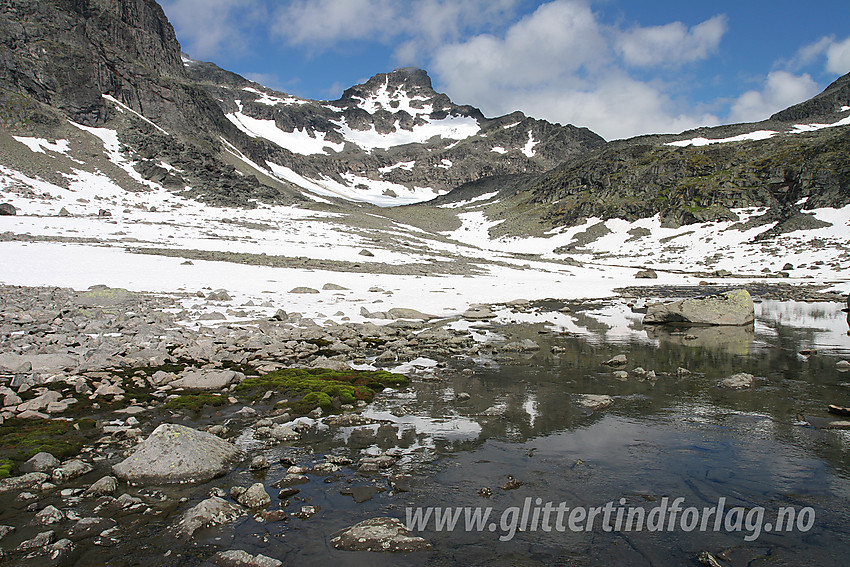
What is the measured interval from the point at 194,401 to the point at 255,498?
5.65 m

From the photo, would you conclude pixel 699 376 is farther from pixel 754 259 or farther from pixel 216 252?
pixel 754 259

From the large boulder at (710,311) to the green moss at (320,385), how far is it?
19659 mm

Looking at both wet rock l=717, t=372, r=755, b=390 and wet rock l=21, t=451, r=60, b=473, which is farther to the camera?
wet rock l=717, t=372, r=755, b=390

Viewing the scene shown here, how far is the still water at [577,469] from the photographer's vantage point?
629 centimetres

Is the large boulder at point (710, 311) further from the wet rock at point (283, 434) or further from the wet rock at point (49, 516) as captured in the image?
the wet rock at point (49, 516)

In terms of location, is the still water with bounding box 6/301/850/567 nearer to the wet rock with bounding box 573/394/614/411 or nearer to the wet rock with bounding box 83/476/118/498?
the wet rock with bounding box 573/394/614/411

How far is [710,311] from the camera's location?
2731 centimetres

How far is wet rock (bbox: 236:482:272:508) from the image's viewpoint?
23.8ft

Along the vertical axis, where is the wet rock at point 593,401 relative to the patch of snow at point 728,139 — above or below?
below

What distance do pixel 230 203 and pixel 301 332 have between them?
90.2 m

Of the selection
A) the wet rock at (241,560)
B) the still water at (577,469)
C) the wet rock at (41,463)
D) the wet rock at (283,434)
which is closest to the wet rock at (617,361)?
the still water at (577,469)

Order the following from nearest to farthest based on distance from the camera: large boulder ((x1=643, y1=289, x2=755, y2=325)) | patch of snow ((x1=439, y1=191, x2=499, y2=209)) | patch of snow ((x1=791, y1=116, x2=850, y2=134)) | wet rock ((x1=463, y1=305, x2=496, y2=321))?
large boulder ((x1=643, y1=289, x2=755, y2=325))
wet rock ((x1=463, y1=305, x2=496, y2=321))
patch of snow ((x1=791, y1=116, x2=850, y2=134))
patch of snow ((x1=439, y1=191, x2=499, y2=209))

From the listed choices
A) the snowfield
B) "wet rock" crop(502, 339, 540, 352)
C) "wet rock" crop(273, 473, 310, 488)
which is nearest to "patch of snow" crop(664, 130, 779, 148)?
the snowfield

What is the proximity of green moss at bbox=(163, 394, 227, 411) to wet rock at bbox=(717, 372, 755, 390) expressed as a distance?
1466cm
